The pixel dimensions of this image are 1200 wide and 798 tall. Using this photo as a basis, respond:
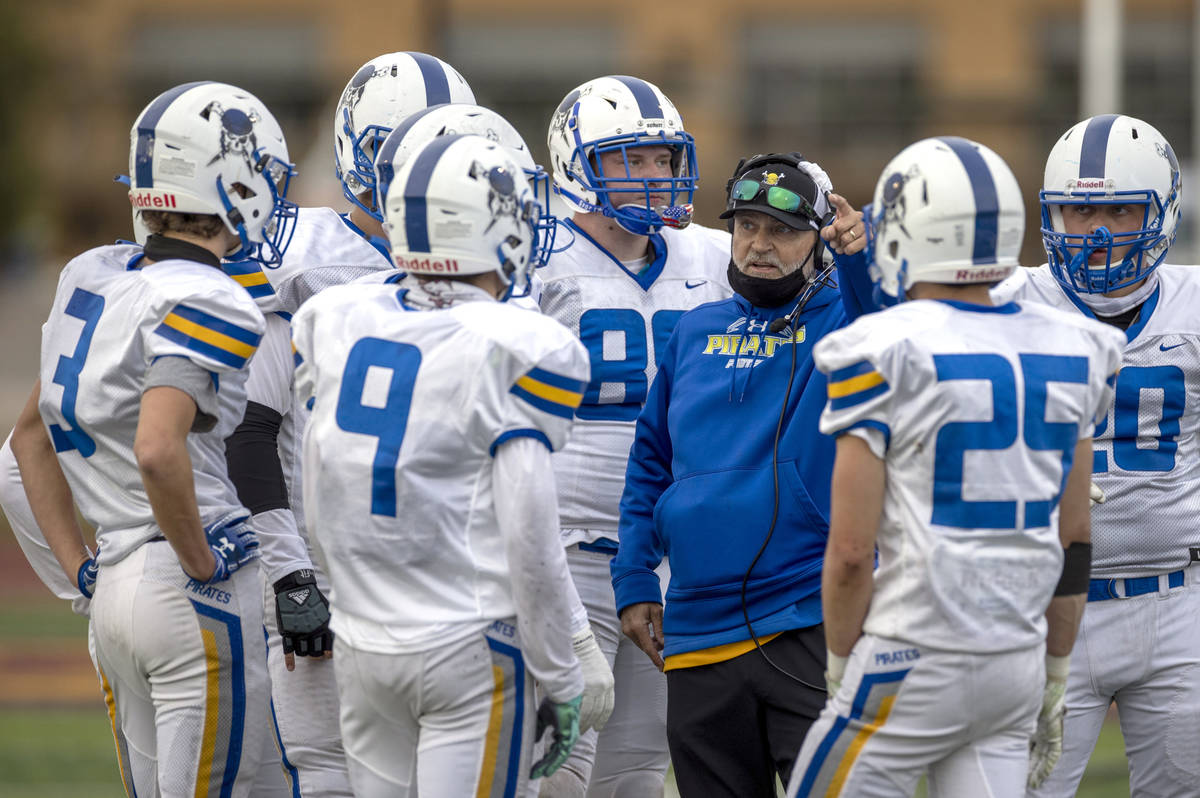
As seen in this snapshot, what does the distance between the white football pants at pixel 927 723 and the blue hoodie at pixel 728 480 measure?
0.58m

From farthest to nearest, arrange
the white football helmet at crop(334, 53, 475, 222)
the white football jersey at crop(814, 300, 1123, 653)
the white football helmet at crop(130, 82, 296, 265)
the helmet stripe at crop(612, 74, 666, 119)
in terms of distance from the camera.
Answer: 1. the helmet stripe at crop(612, 74, 666, 119)
2. the white football helmet at crop(334, 53, 475, 222)
3. the white football helmet at crop(130, 82, 296, 265)
4. the white football jersey at crop(814, 300, 1123, 653)

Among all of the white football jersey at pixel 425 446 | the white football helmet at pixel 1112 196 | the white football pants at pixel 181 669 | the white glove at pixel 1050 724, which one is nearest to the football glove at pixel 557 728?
the white football jersey at pixel 425 446

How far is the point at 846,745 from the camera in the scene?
3092mm

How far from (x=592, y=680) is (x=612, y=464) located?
41.4 inches

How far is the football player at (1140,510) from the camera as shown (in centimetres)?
407

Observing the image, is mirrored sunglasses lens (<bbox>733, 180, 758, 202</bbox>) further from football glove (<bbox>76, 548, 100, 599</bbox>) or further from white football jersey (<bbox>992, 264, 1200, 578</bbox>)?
football glove (<bbox>76, 548, 100, 599</bbox>)

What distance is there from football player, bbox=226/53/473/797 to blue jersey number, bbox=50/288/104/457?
52 centimetres

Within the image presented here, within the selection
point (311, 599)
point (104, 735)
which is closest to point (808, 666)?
point (311, 599)

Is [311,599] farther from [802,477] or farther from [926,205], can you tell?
[926,205]

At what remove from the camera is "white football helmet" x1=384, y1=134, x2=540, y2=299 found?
3184mm

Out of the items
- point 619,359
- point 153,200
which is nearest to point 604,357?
point 619,359

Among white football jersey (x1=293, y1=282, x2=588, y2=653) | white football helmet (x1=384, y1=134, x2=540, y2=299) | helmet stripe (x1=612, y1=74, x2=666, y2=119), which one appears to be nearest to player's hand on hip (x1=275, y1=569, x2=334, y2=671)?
white football jersey (x1=293, y1=282, x2=588, y2=653)

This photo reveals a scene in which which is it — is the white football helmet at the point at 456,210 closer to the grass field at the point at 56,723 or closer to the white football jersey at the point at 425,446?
the white football jersey at the point at 425,446

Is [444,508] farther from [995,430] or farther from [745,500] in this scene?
[995,430]
